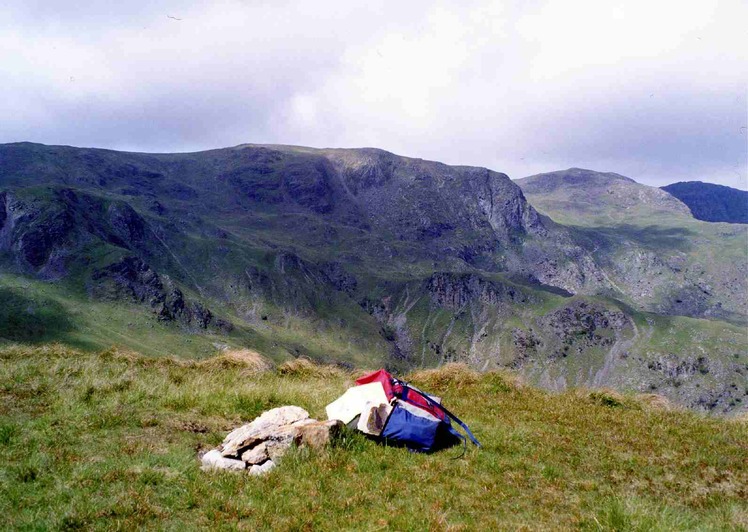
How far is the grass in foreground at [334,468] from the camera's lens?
8484 mm

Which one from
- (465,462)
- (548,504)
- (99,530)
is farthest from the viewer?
(465,462)

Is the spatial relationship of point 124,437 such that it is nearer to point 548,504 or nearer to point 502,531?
point 502,531

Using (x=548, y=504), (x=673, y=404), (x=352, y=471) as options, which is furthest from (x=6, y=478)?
(x=673, y=404)

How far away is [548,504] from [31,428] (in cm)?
1105

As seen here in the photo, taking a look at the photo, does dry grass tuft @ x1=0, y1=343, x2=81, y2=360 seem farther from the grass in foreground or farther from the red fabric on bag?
the red fabric on bag

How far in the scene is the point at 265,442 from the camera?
11219 mm

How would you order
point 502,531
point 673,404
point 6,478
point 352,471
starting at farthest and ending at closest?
1. point 673,404
2. point 352,471
3. point 6,478
4. point 502,531

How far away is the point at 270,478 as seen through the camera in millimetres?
10047

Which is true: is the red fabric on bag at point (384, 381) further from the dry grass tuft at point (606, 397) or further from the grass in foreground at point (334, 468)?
the dry grass tuft at point (606, 397)

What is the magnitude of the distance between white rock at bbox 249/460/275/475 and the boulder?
89 cm

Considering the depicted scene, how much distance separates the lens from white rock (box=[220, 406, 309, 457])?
11.1m

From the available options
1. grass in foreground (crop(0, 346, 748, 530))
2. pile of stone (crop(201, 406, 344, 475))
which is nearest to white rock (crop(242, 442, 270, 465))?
pile of stone (crop(201, 406, 344, 475))

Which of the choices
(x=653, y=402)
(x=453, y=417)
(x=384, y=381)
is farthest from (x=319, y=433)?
(x=653, y=402)

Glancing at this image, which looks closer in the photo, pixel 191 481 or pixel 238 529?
pixel 238 529
